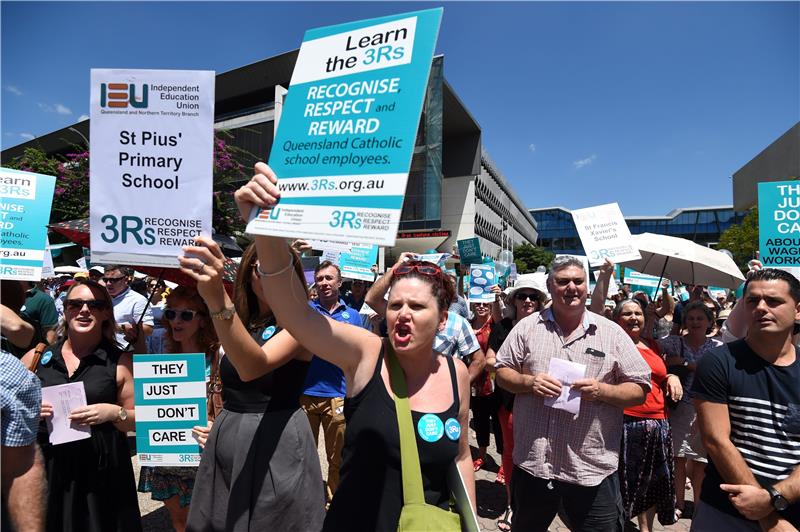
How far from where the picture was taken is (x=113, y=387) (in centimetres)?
267

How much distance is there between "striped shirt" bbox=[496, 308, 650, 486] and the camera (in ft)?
9.50

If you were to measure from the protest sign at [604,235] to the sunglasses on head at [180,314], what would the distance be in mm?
3674

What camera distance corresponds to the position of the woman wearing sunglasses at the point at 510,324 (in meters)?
4.65

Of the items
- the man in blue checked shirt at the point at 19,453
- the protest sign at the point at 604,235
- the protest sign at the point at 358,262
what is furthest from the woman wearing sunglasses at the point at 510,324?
the man in blue checked shirt at the point at 19,453

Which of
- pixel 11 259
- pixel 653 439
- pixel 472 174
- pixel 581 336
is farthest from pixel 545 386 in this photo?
pixel 472 174

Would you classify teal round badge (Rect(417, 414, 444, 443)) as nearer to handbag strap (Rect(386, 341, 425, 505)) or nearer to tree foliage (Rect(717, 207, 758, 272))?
handbag strap (Rect(386, 341, 425, 505))

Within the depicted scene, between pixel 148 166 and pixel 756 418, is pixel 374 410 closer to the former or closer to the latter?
pixel 148 166

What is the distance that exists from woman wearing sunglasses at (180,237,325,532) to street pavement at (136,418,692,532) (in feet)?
7.75

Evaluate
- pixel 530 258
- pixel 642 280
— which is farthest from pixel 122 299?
pixel 530 258

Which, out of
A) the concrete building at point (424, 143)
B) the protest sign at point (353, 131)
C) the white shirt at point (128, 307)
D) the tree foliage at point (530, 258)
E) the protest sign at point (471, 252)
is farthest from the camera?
the tree foliage at point (530, 258)

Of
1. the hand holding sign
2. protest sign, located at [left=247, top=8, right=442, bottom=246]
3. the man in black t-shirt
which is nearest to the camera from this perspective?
protest sign, located at [left=247, top=8, right=442, bottom=246]

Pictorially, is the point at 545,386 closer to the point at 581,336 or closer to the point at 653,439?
the point at 581,336

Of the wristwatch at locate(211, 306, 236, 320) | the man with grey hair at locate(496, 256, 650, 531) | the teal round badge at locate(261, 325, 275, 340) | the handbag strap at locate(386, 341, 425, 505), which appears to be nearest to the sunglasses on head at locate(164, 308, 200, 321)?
the teal round badge at locate(261, 325, 275, 340)

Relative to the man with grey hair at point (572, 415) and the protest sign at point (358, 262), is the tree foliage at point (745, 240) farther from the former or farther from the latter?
the man with grey hair at point (572, 415)
